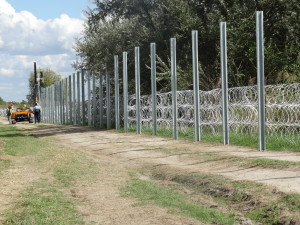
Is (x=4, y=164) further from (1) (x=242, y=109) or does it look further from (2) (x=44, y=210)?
(1) (x=242, y=109)

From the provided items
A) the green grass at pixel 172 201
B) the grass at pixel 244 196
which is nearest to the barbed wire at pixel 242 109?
the grass at pixel 244 196

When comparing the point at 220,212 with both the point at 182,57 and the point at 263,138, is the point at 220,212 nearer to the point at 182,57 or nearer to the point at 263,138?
the point at 263,138

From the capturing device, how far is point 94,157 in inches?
610

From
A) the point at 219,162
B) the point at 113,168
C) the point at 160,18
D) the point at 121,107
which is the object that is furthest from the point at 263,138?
the point at 160,18

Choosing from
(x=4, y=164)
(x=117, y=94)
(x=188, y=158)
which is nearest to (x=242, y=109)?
(x=188, y=158)

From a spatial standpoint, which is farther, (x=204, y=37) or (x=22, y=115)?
(x=22, y=115)

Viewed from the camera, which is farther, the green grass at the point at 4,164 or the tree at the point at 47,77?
the tree at the point at 47,77

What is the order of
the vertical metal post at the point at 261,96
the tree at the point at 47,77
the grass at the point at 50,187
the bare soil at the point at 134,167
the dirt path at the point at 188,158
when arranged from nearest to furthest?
the grass at the point at 50,187 < the bare soil at the point at 134,167 < the dirt path at the point at 188,158 < the vertical metal post at the point at 261,96 < the tree at the point at 47,77

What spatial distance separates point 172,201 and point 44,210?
71.3 inches

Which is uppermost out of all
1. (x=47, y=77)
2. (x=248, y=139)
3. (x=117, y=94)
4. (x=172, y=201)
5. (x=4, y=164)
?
(x=47, y=77)

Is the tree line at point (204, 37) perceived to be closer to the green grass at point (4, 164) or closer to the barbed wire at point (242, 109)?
the barbed wire at point (242, 109)

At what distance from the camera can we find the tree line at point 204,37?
2598 centimetres

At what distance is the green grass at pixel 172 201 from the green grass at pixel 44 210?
1096 millimetres

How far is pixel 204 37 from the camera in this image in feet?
94.4
